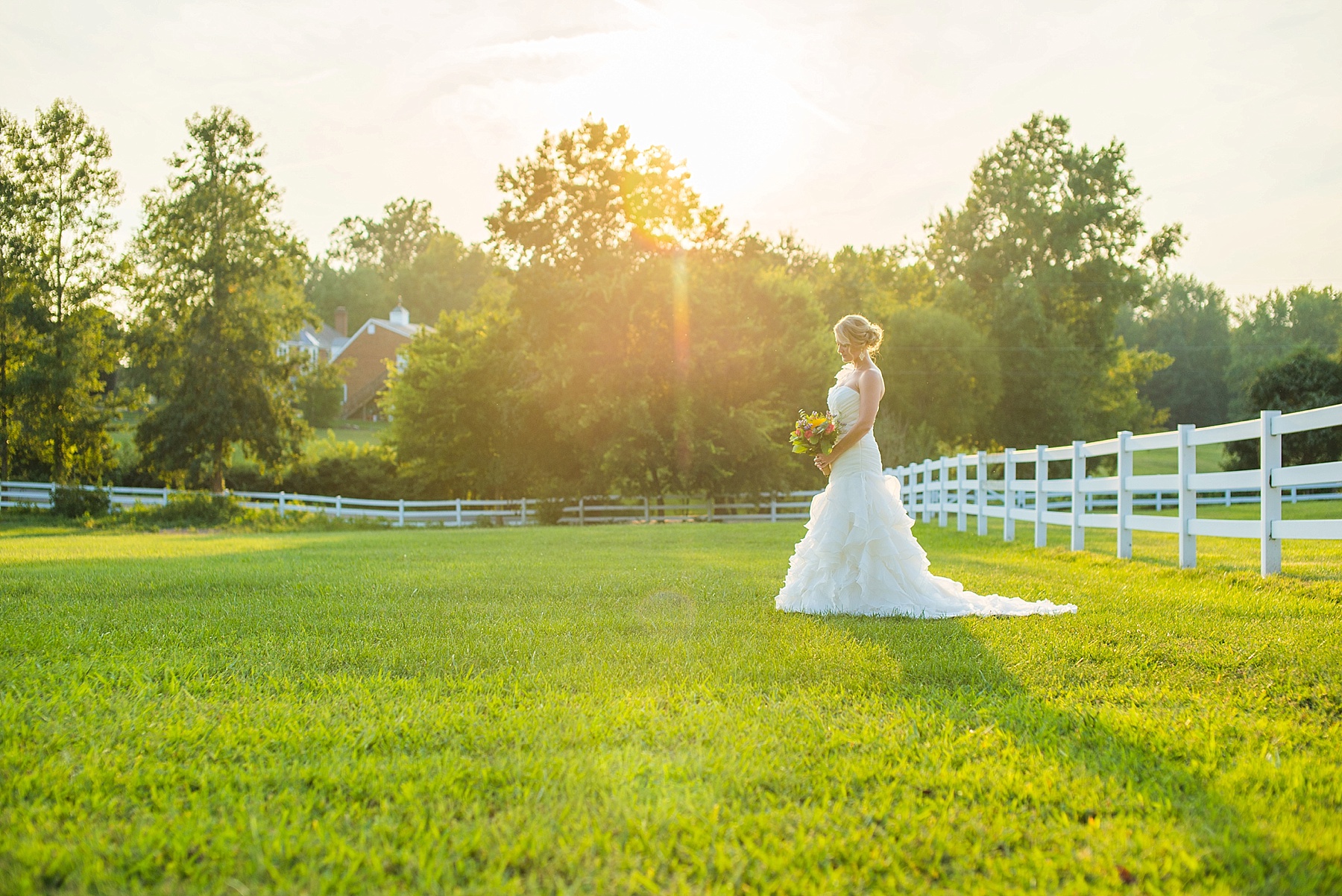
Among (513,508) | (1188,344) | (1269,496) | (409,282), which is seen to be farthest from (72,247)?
(1188,344)

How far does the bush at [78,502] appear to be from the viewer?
2845cm

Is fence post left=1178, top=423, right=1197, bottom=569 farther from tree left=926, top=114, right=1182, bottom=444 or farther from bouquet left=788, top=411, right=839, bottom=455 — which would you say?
tree left=926, top=114, right=1182, bottom=444

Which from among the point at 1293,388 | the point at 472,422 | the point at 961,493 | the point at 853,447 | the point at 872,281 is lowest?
the point at 961,493

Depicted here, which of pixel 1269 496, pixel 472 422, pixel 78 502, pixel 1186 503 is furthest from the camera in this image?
pixel 472 422

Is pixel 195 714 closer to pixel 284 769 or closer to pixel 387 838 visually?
pixel 284 769

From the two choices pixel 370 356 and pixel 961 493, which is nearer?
pixel 961 493

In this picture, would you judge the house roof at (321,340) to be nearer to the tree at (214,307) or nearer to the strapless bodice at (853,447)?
the tree at (214,307)

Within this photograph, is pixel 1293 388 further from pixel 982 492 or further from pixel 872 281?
pixel 982 492

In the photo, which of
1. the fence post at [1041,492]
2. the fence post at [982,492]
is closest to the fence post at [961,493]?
the fence post at [982,492]

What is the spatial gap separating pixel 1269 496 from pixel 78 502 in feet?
99.7

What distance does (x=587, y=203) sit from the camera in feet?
115

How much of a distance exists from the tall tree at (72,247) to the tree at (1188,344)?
62.5 m

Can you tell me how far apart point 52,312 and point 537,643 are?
3452 centimetres

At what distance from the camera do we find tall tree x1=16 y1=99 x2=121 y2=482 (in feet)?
107
